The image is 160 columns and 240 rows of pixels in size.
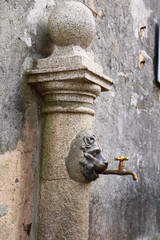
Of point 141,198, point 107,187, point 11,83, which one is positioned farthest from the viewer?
point 141,198

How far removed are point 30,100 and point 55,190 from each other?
0.43 m

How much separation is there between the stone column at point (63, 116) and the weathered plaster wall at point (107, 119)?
8cm

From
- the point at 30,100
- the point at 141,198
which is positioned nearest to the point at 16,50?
the point at 30,100

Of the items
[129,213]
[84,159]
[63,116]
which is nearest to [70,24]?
[63,116]

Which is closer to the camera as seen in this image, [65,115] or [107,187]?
[65,115]

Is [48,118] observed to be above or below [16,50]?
below

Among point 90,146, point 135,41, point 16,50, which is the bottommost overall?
point 90,146

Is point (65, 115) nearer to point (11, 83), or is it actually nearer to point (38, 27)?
point (11, 83)

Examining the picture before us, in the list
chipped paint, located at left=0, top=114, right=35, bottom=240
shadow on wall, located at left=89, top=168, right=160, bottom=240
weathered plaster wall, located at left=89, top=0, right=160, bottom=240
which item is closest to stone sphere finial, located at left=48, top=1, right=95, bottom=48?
chipped paint, located at left=0, top=114, right=35, bottom=240

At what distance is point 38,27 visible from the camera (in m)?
1.69

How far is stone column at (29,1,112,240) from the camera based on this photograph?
154 cm

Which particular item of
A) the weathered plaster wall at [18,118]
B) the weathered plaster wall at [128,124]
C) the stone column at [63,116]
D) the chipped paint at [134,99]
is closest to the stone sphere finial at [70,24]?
the stone column at [63,116]

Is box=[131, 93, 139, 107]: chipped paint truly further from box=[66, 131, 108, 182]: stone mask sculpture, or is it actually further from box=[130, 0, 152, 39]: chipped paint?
box=[66, 131, 108, 182]: stone mask sculpture

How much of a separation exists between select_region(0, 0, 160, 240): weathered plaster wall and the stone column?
8 centimetres
